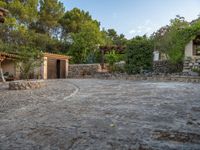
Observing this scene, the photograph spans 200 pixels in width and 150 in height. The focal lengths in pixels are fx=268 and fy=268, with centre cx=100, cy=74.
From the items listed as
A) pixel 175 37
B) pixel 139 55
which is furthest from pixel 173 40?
pixel 139 55

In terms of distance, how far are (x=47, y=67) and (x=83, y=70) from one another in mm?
3560

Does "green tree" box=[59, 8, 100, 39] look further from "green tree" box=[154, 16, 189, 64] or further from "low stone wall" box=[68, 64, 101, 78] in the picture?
"green tree" box=[154, 16, 189, 64]

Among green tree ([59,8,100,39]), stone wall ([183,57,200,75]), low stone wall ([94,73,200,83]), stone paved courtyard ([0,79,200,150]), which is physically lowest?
stone paved courtyard ([0,79,200,150])

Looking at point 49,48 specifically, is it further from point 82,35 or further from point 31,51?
point 31,51

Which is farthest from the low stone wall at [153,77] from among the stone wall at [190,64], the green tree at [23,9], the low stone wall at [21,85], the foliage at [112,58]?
the green tree at [23,9]

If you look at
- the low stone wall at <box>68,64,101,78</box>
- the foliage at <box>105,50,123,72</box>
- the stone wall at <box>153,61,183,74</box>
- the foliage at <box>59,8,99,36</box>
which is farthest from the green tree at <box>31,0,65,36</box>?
the stone wall at <box>153,61,183,74</box>

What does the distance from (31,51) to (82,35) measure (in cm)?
1295

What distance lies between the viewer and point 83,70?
2581 cm

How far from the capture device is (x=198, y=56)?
2027cm

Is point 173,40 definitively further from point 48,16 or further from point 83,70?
point 48,16

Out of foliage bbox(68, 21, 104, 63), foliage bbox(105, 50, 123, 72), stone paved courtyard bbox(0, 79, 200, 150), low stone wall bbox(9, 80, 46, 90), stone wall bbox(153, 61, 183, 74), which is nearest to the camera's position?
stone paved courtyard bbox(0, 79, 200, 150)

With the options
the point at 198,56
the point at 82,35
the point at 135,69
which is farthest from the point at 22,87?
the point at 82,35

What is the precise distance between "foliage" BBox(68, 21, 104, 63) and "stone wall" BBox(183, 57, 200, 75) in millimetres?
10840

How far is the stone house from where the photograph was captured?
22.9m
